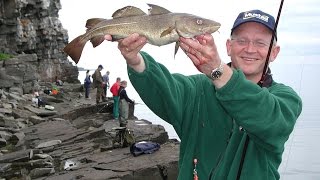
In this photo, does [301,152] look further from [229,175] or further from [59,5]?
[59,5]

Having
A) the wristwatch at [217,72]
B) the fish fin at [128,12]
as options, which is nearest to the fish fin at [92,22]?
the fish fin at [128,12]

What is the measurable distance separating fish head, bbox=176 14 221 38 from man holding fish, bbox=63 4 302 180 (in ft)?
0.17

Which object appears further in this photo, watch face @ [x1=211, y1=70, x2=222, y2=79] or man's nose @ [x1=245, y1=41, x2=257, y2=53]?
man's nose @ [x1=245, y1=41, x2=257, y2=53]

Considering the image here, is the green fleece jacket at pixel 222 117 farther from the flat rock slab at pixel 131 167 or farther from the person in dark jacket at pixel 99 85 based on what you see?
the person in dark jacket at pixel 99 85

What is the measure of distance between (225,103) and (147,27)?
1080 millimetres

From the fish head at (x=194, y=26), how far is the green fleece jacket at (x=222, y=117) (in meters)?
0.46

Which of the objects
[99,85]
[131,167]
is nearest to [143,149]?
[131,167]

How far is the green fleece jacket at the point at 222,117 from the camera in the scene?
9.84 feet

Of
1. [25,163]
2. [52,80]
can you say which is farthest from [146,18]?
[52,80]

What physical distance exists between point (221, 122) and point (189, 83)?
520 mm

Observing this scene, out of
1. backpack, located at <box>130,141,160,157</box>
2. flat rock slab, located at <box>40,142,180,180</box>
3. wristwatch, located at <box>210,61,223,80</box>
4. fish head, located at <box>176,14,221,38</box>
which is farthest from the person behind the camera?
backpack, located at <box>130,141,160,157</box>

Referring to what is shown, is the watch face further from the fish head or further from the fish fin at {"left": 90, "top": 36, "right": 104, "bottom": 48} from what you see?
the fish fin at {"left": 90, "top": 36, "right": 104, "bottom": 48}

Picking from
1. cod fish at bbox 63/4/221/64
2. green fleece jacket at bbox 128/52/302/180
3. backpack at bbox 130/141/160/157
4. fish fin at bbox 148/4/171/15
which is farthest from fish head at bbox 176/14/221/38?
backpack at bbox 130/141/160/157

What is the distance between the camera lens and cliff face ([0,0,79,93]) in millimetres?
35372
